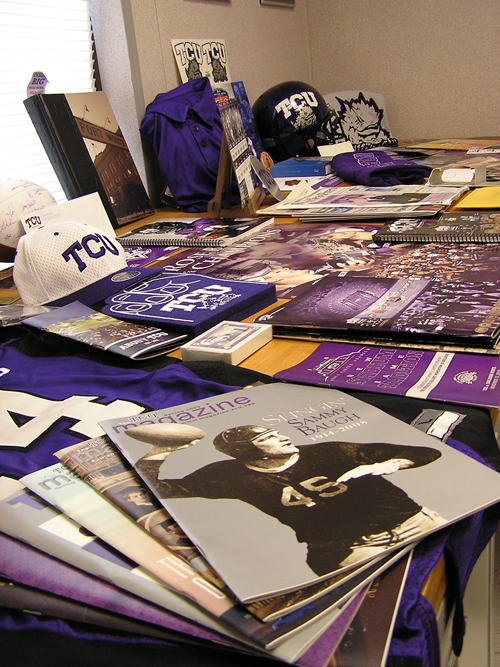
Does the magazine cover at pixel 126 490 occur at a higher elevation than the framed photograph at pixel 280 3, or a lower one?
lower

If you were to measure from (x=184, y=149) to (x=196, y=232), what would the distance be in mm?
467

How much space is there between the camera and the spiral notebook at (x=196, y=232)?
1394mm

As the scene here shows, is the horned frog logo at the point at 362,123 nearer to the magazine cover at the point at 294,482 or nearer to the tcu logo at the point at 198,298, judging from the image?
the tcu logo at the point at 198,298

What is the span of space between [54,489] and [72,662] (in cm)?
15

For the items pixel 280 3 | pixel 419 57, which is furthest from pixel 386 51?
pixel 280 3

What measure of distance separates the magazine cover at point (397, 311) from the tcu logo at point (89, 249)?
1.21 ft

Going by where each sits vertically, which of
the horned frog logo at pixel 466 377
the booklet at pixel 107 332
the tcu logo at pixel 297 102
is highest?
the tcu logo at pixel 297 102

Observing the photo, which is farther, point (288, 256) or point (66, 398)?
point (288, 256)

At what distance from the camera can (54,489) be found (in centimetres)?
51

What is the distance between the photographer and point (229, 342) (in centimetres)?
81


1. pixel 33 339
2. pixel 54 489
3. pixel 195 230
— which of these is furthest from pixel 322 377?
pixel 195 230

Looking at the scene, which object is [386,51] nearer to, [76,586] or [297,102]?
[297,102]

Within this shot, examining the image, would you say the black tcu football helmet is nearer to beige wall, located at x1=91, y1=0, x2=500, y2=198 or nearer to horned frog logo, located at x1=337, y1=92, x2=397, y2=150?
horned frog logo, located at x1=337, y1=92, x2=397, y2=150

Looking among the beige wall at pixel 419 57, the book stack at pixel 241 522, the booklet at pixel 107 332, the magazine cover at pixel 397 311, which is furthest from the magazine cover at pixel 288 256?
the beige wall at pixel 419 57
